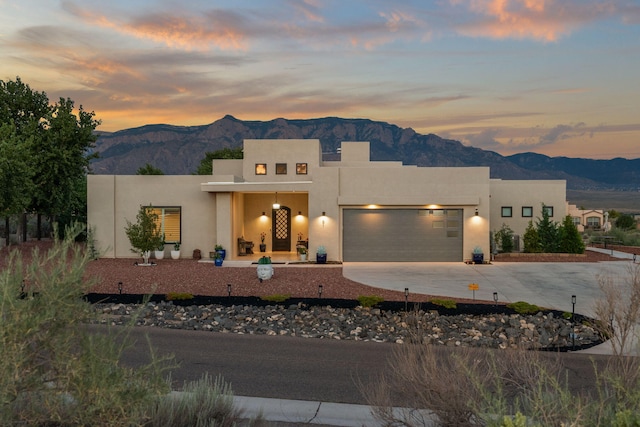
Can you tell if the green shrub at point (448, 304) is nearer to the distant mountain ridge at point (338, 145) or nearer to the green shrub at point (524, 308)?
the green shrub at point (524, 308)

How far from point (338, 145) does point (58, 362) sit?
558ft

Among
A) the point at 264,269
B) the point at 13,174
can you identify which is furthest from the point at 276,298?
the point at 13,174

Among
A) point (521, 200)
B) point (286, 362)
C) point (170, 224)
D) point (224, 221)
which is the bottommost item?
point (286, 362)

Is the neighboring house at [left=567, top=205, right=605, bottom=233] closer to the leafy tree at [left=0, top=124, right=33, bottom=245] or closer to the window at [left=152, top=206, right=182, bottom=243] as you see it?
the window at [left=152, top=206, right=182, bottom=243]

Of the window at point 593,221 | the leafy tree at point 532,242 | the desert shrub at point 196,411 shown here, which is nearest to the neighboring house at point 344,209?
the leafy tree at point 532,242

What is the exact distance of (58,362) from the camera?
14.0ft

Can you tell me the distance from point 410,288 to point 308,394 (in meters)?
9.34

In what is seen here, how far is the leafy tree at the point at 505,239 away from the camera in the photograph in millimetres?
25625

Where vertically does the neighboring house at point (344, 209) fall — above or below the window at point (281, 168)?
below

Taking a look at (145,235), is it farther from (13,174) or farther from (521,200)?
(521,200)

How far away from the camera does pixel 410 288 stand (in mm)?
16672

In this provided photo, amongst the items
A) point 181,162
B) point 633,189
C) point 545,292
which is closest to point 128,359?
point 545,292

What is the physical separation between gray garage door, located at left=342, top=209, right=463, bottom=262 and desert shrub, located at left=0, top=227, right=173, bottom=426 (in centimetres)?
1891

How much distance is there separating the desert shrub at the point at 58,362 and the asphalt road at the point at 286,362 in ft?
8.45
